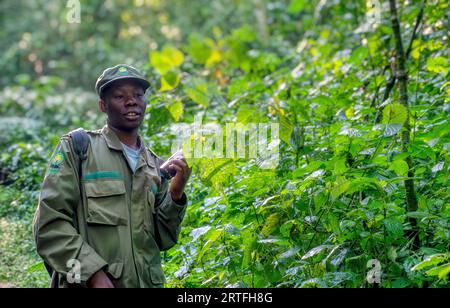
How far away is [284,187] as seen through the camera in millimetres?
4453

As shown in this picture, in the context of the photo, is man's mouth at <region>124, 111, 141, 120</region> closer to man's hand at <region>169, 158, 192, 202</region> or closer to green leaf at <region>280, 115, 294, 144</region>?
man's hand at <region>169, 158, 192, 202</region>

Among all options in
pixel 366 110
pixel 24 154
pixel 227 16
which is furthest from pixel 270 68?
pixel 227 16

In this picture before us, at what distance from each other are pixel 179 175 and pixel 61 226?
2.15ft

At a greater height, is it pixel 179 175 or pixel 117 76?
pixel 117 76

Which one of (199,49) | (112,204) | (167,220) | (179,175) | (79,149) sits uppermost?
(199,49)

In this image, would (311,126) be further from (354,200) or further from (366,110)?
(354,200)

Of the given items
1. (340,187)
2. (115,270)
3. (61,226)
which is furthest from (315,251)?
(61,226)

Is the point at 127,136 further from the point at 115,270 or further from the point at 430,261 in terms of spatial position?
the point at 430,261

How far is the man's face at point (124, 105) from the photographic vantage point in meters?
4.08

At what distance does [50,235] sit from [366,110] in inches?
92.0

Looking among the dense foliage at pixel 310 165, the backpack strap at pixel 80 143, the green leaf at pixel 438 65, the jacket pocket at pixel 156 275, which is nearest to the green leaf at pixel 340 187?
the dense foliage at pixel 310 165

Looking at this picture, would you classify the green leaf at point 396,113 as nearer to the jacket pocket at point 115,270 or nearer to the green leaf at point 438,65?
the jacket pocket at point 115,270

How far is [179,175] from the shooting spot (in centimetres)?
402

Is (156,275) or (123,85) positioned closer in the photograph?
(156,275)
